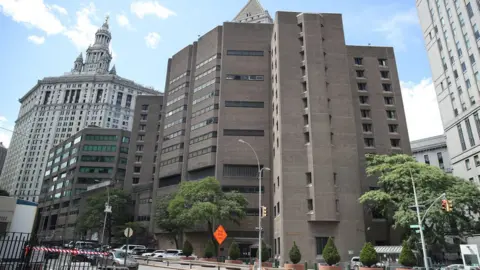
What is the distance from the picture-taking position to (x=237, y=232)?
59.9m

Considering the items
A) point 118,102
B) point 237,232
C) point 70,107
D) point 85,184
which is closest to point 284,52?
point 237,232

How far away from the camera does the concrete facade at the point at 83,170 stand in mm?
103188

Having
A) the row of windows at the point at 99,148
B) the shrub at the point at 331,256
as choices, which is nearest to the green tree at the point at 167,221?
the shrub at the point at 331,256

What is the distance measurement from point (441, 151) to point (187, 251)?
281ft

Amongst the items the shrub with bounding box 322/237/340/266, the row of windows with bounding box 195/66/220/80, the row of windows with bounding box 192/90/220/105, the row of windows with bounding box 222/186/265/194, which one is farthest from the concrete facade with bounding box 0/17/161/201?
the shrub with bounding box 322/237/340/266

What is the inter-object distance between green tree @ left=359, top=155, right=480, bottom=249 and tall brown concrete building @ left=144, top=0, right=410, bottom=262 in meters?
5.41

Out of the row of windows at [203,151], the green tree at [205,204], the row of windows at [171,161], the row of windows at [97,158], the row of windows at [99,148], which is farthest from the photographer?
the row of windows at [99,148]

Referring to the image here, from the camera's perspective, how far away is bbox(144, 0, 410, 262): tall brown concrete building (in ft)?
159

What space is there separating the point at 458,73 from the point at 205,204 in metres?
51.5

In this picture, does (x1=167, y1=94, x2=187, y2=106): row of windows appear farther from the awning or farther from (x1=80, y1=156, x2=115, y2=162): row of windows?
the awning

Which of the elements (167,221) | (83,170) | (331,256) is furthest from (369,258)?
(83,170)

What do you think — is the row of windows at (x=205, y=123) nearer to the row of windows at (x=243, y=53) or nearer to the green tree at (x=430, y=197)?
the row of windows at (x=243, y=53)

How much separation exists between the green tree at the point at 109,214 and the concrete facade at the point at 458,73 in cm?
7019

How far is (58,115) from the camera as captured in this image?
171 m
